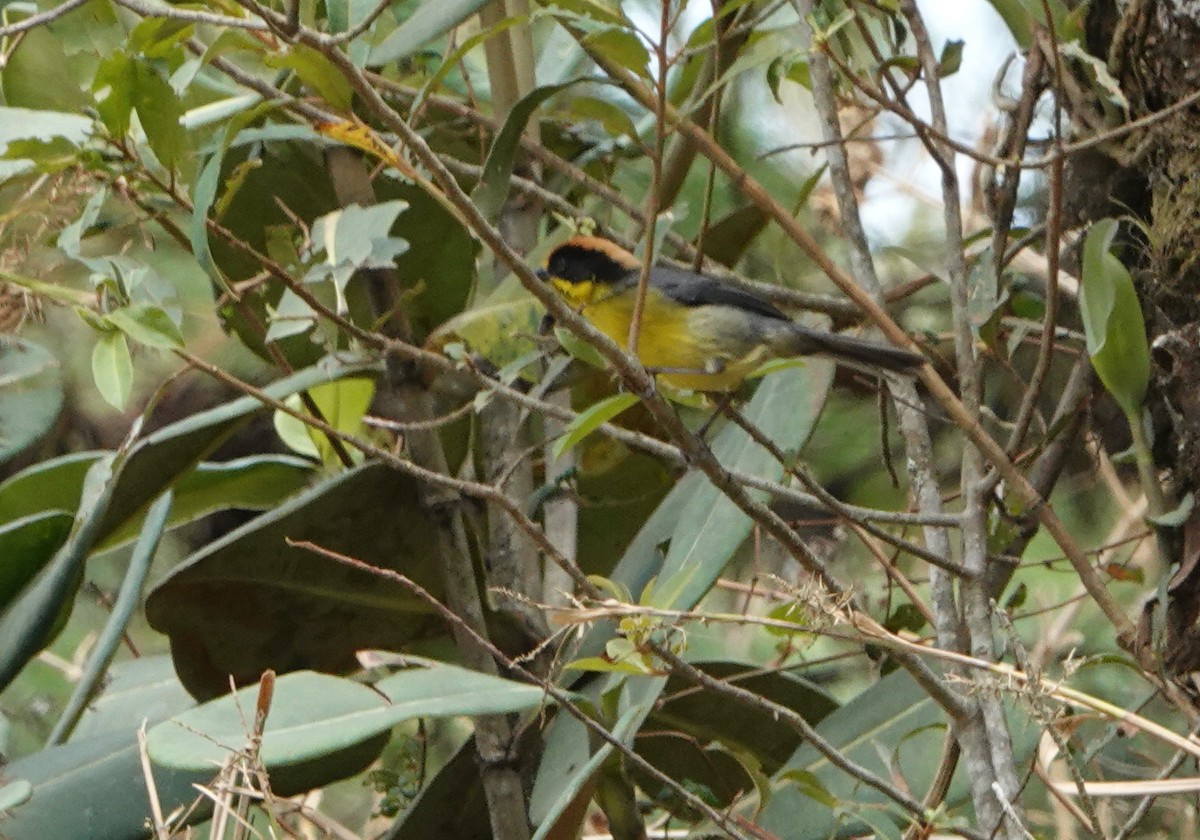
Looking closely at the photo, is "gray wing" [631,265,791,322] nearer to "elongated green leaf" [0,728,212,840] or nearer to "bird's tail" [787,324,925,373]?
"bird's tail" [787,324,925,373]

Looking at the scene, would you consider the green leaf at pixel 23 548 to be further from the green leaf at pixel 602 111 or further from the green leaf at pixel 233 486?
the green leaf at pixel 602 111

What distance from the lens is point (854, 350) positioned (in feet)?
5.23

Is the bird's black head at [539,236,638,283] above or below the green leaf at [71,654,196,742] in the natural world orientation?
above

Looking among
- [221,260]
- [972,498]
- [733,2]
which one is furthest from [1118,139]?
[221,260]

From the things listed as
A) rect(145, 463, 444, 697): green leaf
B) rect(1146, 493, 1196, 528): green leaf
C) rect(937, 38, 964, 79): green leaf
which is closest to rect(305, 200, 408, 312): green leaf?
rect(145, 463, 444, 697): green leaf

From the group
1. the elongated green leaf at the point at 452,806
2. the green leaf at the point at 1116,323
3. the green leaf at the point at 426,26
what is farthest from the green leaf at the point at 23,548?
the green leaf at the point at 1116,323

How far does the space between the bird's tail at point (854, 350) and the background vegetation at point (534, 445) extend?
0.03 m

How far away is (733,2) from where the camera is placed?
1116 mm

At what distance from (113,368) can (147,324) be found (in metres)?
0.04

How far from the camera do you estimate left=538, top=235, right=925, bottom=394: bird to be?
1771mm

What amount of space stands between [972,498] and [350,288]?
714 mm

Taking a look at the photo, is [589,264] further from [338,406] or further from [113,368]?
[113,368]

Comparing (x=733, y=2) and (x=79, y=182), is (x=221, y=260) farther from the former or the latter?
(x=733, y=2)

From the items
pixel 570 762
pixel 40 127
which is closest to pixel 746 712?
pixel 570 762
